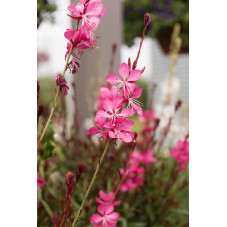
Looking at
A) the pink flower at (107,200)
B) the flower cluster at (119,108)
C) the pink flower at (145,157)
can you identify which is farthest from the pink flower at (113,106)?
the pink flower at (145,157)

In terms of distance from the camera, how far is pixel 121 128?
0.30m

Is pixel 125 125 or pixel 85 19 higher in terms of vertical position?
pixel 85 19

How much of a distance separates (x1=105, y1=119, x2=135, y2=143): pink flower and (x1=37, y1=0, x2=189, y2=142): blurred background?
0.09m

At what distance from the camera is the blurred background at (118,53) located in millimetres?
593

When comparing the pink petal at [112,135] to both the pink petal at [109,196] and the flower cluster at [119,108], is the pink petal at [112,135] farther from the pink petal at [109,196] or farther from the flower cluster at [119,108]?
the pink petal at [109,196]

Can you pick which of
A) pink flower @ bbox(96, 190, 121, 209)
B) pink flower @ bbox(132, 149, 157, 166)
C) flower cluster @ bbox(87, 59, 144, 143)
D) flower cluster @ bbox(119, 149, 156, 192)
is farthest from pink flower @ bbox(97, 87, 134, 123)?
pink flower @ bbox(132, 149, 157, 166)

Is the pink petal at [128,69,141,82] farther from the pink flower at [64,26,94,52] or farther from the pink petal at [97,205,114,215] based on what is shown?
the pink petal at [97,205,114,215]

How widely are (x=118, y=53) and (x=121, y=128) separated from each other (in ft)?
2.04

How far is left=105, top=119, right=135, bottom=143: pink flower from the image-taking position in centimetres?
29

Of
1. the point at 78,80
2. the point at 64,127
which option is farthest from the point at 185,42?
the point at 64,127

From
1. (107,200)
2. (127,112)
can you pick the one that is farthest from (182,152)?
(127,112)

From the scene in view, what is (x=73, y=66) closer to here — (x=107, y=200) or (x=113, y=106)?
(x=113, y=106)

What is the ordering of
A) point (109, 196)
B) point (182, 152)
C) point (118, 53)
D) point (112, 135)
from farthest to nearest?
point (118, 53), point (182, 152), point (109, 196), point (112, 135)

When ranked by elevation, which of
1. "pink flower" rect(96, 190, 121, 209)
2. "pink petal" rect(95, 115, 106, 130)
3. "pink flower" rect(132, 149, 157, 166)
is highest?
"pink petal" rect(95, 115, 106, 130)
